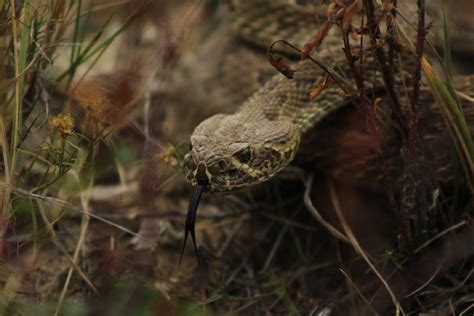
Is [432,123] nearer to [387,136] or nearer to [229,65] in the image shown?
[387,136]

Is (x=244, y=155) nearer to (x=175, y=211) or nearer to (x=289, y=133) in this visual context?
(x=289, y=133)

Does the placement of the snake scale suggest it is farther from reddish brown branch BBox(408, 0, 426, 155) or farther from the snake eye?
reddish brown branch BBox(408, 0, 426, 155)

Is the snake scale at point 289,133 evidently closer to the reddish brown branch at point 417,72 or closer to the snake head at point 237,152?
the snake head at point 237,152

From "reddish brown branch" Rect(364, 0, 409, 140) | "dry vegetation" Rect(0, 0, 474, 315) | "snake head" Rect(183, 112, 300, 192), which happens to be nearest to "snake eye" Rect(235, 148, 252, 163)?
"snake head" Rect(183, 112, 300, 192)

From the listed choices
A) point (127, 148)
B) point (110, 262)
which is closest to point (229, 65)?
point (127, 148)

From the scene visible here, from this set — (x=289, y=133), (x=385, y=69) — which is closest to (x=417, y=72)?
(x=385, y=69)

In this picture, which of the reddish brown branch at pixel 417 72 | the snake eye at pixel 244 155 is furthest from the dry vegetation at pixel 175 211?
the snake eye at pixel 244 155
